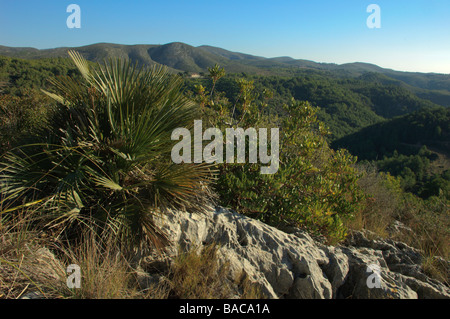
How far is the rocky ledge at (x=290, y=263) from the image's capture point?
2.62m

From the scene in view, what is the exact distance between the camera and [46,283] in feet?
6.51

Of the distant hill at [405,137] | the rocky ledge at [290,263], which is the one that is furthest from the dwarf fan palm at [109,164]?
the distant hill at [405,137]

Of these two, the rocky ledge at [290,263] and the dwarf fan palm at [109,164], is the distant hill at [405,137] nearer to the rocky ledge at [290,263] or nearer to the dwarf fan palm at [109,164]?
the rocky ledge at [290,263]

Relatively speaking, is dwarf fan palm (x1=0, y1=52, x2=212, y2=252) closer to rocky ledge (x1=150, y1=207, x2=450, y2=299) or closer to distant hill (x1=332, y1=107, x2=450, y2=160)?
rocky ledge (x1=150, y1=207, x2=450, y2=299)

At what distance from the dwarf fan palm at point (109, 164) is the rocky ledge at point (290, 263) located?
0.98 feet

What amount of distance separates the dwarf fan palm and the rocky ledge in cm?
30

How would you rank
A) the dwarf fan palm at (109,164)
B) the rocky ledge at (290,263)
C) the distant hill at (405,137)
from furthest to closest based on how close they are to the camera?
the distant hill at (405,137) < the rocky ledge at (290,263) < the dwarf fan palm at (109,164)

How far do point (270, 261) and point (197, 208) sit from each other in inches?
39.0

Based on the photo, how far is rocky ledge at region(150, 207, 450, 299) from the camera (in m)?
2.62

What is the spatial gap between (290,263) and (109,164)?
2.21 metres

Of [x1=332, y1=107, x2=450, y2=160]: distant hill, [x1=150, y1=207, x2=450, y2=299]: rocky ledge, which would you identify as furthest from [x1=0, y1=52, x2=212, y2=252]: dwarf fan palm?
[x1=332, y1=107, x2=450, y2=160]: distant hill
